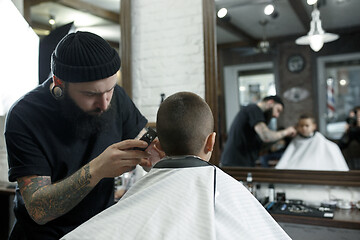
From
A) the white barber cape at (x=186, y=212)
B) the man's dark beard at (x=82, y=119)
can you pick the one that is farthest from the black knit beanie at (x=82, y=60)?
the white barber cape at (x=186, y=212)

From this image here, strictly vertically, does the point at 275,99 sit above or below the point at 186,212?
above

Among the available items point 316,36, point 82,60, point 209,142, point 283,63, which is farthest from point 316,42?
point 82,60

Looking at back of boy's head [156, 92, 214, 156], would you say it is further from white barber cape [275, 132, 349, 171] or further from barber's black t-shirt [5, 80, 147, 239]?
white barber cape [275, 132, 349, 171]

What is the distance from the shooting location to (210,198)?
1100 mm

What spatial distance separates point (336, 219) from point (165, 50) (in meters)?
1.57

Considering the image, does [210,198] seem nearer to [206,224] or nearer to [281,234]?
[206,224]

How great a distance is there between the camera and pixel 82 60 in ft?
4.26

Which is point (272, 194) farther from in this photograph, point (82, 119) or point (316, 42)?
point (82, 119)

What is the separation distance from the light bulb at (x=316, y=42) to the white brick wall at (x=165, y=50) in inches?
28.2

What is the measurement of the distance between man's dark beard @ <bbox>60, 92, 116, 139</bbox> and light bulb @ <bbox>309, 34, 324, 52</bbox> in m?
1.33

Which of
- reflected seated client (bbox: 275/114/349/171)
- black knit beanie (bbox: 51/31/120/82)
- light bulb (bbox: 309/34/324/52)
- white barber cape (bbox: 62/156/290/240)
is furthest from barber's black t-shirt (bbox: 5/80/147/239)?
light bulb (bbox: 309/34/324/52)

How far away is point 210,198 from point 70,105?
2.27 ft

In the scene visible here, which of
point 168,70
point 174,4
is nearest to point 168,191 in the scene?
point 168,70

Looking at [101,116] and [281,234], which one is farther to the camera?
[101,116]
